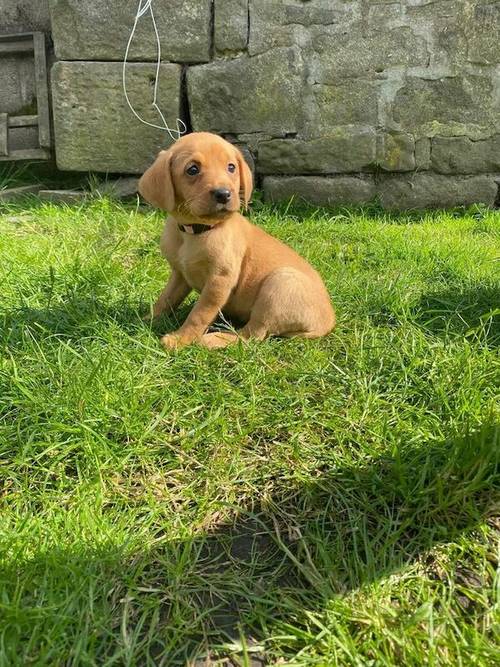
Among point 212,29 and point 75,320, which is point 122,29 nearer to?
point 212,29

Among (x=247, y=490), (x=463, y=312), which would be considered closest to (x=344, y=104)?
(x=463, y=312)

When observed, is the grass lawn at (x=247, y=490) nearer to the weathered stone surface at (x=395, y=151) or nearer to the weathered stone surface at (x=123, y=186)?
the weathered stone surface at (x=123, y=186)

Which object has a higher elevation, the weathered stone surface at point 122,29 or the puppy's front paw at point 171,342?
the weathered stone surface at point 122,29

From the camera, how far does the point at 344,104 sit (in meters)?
4.48

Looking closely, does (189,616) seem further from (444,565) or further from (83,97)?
(83,97)

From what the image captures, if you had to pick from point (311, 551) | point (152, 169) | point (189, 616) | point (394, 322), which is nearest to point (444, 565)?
point (311, 551)

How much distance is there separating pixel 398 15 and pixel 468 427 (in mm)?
3991

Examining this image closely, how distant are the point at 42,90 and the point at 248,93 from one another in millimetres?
1799

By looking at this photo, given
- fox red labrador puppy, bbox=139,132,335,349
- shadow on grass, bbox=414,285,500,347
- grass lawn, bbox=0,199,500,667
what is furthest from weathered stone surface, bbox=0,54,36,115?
shadow on grass, bbox=414,285,500,347

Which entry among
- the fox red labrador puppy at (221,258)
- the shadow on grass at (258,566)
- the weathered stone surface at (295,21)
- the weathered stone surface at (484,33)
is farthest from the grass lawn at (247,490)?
the weathered stone surface at (484,33)

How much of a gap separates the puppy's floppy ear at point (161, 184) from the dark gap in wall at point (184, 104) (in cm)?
252

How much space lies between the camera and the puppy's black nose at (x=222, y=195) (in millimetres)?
2047

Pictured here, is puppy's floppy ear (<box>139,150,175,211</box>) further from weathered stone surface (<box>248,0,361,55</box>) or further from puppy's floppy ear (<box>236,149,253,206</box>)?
weathered stone surface (<box>248,0,361,55</box>)

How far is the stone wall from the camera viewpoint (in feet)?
13.8
